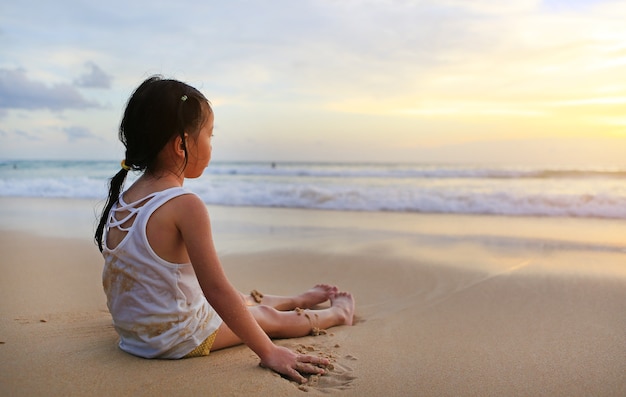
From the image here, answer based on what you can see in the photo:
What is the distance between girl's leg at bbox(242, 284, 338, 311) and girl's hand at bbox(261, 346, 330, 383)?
113 cm

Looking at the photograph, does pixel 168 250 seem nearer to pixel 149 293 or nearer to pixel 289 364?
pixel 149 293

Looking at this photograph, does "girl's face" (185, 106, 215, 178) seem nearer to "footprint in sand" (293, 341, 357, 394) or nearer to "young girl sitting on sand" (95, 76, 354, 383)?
"young girl sitting on sand" (95, 76, 354, 383)

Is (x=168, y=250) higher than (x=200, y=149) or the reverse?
the reverse

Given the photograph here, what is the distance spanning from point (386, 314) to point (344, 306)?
1.12 ft

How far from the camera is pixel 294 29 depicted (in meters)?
9.70

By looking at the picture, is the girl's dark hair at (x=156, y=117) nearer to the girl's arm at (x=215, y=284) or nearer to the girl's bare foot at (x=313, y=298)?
the girl's arm at (x=215, y=284)

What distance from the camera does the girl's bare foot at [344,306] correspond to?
3.12m

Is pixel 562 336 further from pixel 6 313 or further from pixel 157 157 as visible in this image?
pixel 6 313

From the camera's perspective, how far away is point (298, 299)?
11.4ft

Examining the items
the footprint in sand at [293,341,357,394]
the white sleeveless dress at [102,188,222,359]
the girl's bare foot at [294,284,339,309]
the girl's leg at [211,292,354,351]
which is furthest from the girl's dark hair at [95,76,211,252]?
the girl's bare foot at [294,284,339,309]

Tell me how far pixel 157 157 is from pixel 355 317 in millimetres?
1775

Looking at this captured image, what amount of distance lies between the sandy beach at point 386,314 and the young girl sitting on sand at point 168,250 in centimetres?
10

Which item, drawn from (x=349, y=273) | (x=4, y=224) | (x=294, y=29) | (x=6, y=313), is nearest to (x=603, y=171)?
(x=294, y=29)

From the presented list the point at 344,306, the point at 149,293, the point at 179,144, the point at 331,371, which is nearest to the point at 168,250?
the point at 149,293
